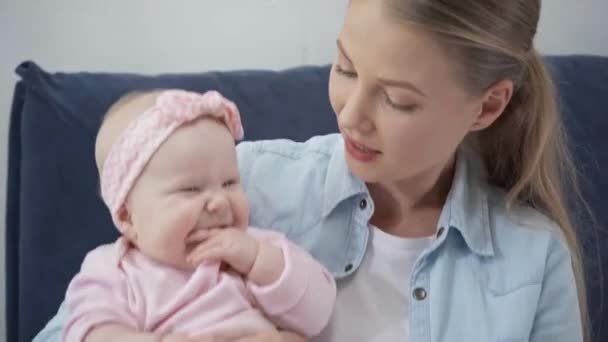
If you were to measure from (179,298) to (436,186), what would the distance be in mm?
502

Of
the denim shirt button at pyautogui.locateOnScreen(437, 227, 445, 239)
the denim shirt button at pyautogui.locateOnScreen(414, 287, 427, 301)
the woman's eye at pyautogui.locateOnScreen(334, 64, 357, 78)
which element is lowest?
the denim shirt button at pyautogui.locateOnScreen(414, 287, 427, 301)

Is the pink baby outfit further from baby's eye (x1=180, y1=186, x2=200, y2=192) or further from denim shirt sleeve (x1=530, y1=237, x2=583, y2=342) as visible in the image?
denim shirt sleeve (x1=530, y1=237, x2=583, y2=342)

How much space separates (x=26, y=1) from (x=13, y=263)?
57cm

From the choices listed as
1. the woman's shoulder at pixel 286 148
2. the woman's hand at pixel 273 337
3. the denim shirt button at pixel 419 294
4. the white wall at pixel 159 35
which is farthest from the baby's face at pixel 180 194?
the white wall at pixel 159 35

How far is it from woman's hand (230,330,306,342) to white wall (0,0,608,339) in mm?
861

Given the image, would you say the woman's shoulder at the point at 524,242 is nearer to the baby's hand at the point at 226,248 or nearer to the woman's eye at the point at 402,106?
the woman's eye at the point at 402,106

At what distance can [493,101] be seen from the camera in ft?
3.45

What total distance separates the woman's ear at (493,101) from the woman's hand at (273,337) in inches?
15.7

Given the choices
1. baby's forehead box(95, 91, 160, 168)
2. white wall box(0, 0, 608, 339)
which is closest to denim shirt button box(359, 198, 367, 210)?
baby's forehead box(95, 91, 160, 168)

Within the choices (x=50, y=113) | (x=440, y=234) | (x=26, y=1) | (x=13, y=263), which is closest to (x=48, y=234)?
(x=13, y=263)

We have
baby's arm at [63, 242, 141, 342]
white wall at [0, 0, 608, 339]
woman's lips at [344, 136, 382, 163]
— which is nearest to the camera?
baby's arm at [63, 242, 141, 342]

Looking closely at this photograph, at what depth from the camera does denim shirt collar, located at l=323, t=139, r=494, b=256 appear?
1144 millimetres

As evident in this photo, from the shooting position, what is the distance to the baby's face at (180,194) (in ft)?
3.04

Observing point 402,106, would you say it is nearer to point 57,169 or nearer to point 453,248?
point 453,248
